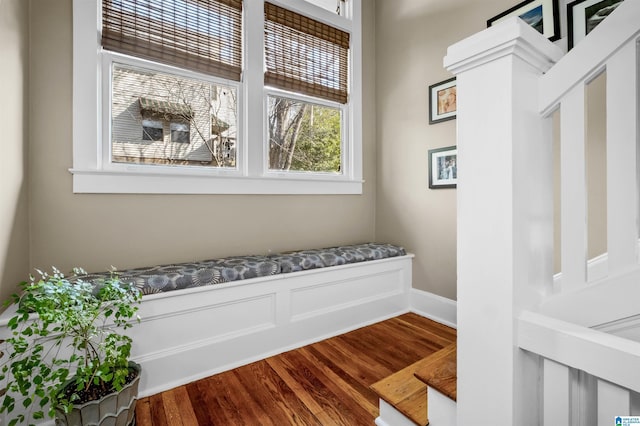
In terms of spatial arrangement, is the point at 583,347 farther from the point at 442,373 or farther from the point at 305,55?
the point at 305,55

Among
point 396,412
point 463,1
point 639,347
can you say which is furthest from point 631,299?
point 463,1

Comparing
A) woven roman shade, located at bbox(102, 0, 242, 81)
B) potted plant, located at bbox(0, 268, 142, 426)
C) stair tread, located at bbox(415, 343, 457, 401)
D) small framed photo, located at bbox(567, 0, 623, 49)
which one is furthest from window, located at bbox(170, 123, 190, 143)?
small framed photo, located at bbox(567, 0, 623, 49)

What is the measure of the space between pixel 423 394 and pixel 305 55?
8.90ft

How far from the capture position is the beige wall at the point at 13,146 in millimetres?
1364

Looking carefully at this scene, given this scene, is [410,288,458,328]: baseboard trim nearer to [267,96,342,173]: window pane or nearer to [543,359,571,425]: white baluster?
[267,96,342,173]: window pane

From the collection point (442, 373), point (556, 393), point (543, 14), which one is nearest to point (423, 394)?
point (442, 373)

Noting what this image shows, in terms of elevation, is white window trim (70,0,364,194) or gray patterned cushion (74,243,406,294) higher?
white window trim (70,0,364,194)

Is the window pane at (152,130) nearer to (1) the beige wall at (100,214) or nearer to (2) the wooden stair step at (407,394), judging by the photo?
(1) the beige wall at (100,214)

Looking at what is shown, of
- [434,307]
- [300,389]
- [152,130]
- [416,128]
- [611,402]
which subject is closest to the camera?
[611,402]

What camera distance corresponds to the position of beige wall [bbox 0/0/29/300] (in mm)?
1364

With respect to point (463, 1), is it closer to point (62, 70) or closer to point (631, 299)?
point (631, 299)

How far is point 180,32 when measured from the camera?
211cm

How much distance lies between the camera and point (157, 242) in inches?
80.3

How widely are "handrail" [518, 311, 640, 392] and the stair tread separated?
383 mm
